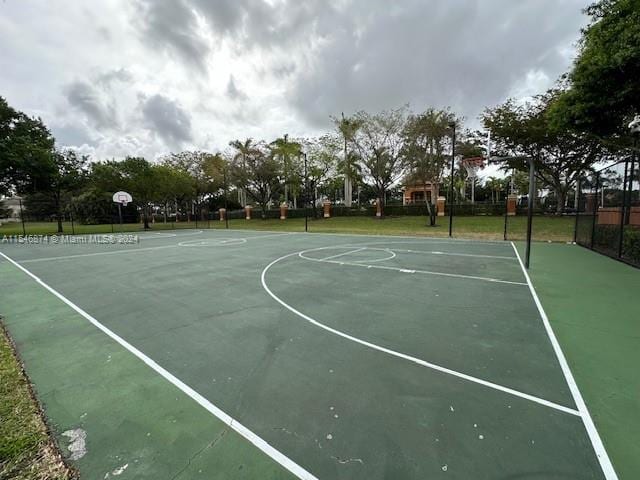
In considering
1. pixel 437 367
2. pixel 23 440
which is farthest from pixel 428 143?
pixel 23 440

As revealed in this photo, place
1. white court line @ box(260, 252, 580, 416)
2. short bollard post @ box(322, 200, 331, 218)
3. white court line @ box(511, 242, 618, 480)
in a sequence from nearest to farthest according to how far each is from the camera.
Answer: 1. white court line @ box(511, 242, 618, 480)
2. white court line @ box(260, 252, 580, 416)
3. short bollard post @ box(322, 200, 331, 218)

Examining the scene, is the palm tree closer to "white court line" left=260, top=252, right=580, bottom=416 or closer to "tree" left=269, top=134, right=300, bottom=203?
"tree" left=269, top=134, right=300, bottom=203

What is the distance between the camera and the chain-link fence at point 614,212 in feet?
25.8

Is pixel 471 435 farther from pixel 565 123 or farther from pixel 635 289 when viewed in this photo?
pixel 565 123

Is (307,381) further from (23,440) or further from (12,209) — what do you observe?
(12,209)

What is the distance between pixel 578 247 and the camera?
11.3m

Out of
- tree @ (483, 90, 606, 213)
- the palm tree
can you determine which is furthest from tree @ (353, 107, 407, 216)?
the palm tree

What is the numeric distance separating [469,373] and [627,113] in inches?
548

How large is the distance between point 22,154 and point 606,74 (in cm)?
3098

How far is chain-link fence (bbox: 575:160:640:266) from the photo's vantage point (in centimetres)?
785

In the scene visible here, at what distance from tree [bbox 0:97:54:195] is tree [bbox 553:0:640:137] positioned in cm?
3006

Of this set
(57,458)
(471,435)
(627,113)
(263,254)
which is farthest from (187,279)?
A: (627,113)

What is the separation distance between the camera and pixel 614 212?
8.96 metres

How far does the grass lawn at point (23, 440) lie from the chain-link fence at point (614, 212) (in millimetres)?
11363
